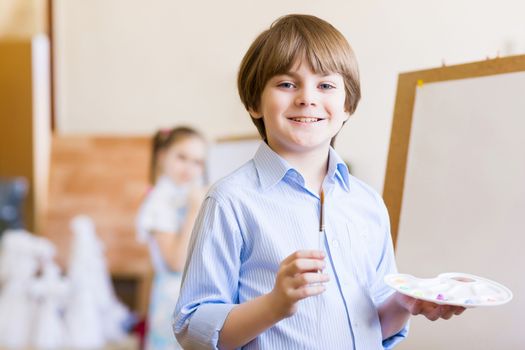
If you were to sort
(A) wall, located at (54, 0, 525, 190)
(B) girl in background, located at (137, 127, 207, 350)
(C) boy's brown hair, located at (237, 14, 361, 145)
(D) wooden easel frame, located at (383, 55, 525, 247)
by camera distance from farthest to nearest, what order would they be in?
(A) wall, located at (54, 0, 525, 190) → (B) girl in background, located at (137, 127, 207, 350) → (D) wooden easel frame, located at (383, 55, 525, 247) → (C) boy's brown hair, located at (237, 14, 361, 145)

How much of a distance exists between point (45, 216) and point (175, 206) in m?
0.91

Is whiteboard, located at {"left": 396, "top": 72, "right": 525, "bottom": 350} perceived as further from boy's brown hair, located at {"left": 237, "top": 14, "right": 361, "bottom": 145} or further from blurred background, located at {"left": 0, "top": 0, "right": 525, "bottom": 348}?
blurred background, located at {"left": 0, "top": 0, "right": 525, "bottom": 348}

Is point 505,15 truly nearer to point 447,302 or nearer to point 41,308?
point 447,302

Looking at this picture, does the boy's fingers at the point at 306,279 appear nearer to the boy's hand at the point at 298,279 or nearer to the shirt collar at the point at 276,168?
the boy's hand at the point at 298,279

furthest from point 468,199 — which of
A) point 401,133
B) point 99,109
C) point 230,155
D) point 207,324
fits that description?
point 99,109

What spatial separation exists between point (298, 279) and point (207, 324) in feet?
0.41

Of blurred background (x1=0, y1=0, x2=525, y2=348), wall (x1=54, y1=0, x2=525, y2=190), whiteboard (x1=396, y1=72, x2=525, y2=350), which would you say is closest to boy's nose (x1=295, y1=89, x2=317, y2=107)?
whiteboard (x1=396, y1=72, x2=525, y2=350)

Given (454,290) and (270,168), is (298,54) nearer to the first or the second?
(270,168)

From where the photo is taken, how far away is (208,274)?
700 millimetres

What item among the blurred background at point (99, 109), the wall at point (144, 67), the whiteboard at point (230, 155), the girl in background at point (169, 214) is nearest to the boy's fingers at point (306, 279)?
the whiteboard at point (230, 155)

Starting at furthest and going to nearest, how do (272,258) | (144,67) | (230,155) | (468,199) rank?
(144,67)
(230,155)
(468,199)
(272,258)

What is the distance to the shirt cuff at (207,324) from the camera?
680 mm

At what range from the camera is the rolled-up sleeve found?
70 centimetres

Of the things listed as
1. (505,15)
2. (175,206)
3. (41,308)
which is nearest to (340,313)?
(505,15)
